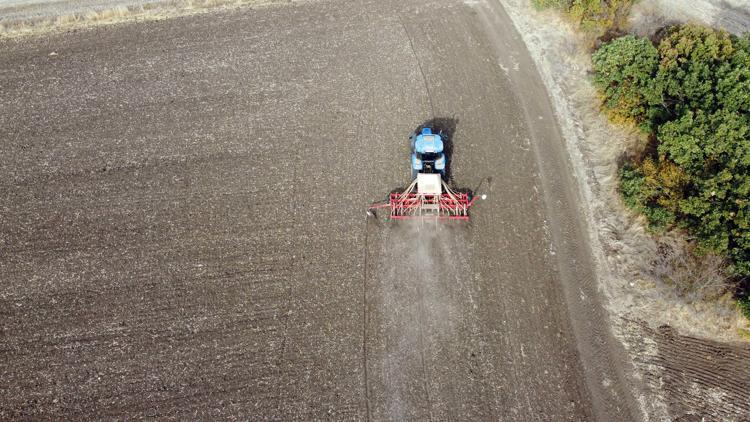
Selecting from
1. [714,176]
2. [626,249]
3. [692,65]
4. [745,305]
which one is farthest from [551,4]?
[745,305]

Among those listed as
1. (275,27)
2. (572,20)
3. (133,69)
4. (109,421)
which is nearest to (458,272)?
(109,421)

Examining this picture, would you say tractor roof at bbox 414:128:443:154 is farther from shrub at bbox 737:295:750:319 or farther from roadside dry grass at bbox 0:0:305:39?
roadside dry grass at bbox 0:0:305:39

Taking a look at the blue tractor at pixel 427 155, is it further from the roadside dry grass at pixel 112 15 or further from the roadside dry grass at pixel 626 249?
the roadside dry grass at pixel 112 15

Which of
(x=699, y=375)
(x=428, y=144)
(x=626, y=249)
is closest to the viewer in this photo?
(x=699, y=375)

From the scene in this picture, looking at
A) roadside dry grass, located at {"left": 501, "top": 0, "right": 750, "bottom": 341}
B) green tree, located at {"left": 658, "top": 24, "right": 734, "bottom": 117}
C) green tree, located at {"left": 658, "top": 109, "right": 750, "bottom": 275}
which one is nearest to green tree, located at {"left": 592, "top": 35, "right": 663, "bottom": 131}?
green tree, located at {"left": 658, "top": 24, "right": 734, "bottom": 117}

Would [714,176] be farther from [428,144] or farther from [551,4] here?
[551,4]

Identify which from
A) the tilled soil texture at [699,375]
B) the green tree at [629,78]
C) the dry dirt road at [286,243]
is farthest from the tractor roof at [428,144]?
the tilled soil texture at [699,375]
